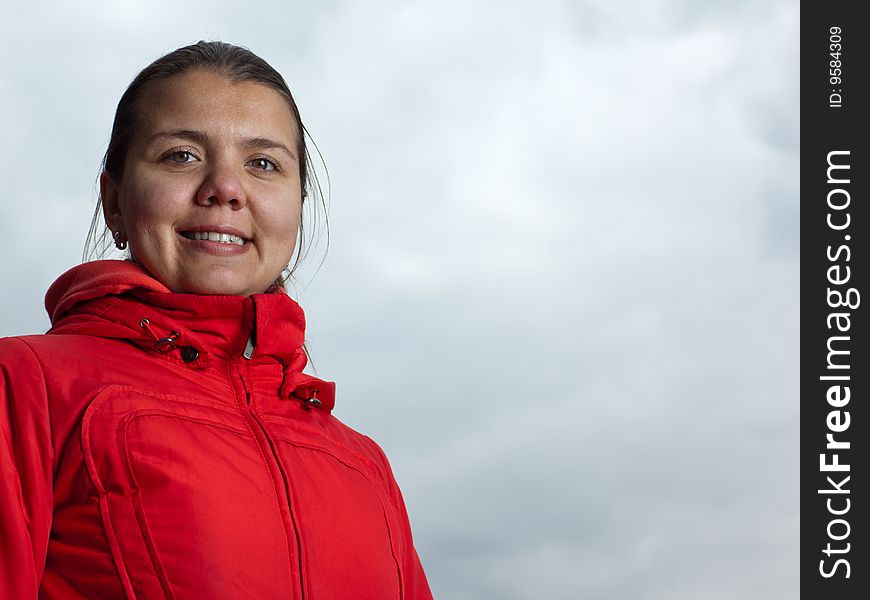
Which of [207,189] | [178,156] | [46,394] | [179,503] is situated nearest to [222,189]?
[207,189]

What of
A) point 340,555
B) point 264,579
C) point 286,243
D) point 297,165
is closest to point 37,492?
point 264,579

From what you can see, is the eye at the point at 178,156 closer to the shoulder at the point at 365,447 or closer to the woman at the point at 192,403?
the woman at the point at 192,403

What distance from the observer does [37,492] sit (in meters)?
2.00

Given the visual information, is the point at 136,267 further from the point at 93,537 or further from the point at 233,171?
the point at 93,537

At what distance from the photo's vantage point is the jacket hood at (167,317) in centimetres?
229

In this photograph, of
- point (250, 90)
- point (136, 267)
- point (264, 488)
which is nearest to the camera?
point (264, 488)

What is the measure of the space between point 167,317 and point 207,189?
30cm

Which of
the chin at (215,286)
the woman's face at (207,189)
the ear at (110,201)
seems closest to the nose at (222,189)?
the woman's face at (207,189)

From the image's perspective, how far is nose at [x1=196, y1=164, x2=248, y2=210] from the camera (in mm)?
2369

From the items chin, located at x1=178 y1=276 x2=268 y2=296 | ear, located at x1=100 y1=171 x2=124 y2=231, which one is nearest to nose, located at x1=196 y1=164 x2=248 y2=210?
chin, located at x1=178 y1=276 x2=268 y2=296

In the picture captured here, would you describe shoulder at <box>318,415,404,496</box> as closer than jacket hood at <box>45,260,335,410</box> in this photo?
No

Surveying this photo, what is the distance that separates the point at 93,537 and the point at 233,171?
854mm

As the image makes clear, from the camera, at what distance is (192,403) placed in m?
2.22

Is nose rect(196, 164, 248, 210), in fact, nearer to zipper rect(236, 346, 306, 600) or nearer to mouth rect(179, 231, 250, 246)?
mouth rect(179, 231, 250, 246)
